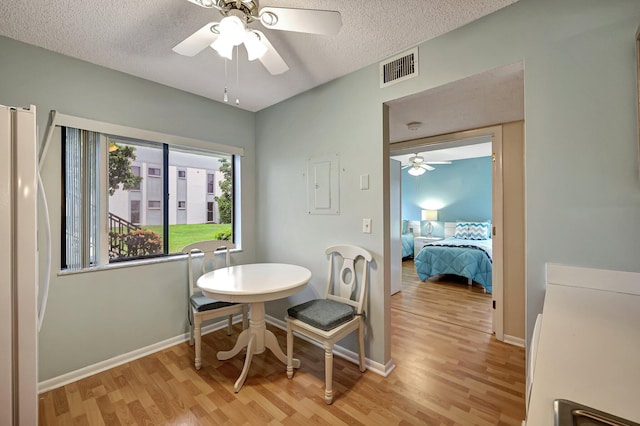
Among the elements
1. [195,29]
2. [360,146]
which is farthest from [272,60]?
[360,146]

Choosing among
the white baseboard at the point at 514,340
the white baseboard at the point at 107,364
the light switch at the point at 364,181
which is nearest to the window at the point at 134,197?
the white baseboard at the point at 107,364

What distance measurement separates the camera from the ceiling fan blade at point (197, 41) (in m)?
1.40

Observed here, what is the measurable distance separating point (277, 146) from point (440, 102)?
5.32ft

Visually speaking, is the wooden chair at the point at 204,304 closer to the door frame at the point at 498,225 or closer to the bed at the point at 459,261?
the door frame at the point at 498,225

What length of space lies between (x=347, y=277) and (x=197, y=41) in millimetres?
1926

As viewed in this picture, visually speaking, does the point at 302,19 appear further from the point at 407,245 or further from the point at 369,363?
the point at 407,245

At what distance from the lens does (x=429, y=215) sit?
6.84 m

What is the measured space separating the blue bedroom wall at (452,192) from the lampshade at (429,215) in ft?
0.43

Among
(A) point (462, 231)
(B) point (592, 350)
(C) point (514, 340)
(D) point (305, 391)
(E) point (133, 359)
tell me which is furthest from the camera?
(A) point (462, 231)

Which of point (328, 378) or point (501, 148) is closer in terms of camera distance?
point (328, 378)

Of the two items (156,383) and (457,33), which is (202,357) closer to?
(156,383)

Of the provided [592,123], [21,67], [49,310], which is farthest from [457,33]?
[49,310]

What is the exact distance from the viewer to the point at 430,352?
94.4 inches

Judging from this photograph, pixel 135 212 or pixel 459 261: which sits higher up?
pixel 135 212
